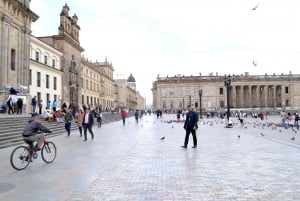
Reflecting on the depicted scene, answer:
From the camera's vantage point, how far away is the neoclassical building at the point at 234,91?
93188 mm

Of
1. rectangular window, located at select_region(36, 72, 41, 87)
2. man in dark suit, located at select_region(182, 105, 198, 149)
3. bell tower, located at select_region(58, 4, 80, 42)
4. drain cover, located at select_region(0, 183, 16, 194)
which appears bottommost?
drain cover, located at select_region(0, 183, 16, 194)

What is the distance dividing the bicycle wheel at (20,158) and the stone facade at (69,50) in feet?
120

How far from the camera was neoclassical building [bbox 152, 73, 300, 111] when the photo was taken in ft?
306

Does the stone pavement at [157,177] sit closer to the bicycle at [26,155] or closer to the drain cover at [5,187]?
the drain cover at [5,187]

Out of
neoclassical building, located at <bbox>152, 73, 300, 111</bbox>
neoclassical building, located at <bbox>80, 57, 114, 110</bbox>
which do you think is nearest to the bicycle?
neoclassical building, located at <bbox>80, 57, 114, 110</bbox>

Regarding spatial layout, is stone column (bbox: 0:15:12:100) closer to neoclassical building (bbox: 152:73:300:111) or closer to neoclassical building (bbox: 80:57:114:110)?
neoclassical building (bbox: 80:57:114:110)

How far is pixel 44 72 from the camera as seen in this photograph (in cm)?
3788

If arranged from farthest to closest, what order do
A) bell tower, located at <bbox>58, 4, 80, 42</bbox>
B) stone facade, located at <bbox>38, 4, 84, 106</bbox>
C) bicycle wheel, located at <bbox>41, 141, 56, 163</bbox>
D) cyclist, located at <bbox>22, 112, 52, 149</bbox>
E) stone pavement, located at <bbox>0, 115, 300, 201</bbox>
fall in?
stone facade, located at <bbox>38, 4, 84, 106</bbox>
bell tower, located at <bbox>58, 4, 80, 42</bbox>
bicycle wheel, located at <bbox>41, 141, 56, 163</bbox>
cyclist, located at <bbox>22, 112, 52, 149</bbox>
stone pavement, located at <bbox>0, 115, 300, 201</bbox>

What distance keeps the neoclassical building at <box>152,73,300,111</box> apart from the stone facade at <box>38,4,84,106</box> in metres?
47.9

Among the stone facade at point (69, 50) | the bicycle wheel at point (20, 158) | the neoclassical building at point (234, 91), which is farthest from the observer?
the neoclassical building at point (234, 91)

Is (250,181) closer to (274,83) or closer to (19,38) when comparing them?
(19,38)

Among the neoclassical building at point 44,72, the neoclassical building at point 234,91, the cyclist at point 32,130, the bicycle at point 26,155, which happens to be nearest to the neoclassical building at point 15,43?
the neoclassical building at point 44,72

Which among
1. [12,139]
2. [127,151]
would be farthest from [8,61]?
[127,151]

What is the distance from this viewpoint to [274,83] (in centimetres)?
9300
